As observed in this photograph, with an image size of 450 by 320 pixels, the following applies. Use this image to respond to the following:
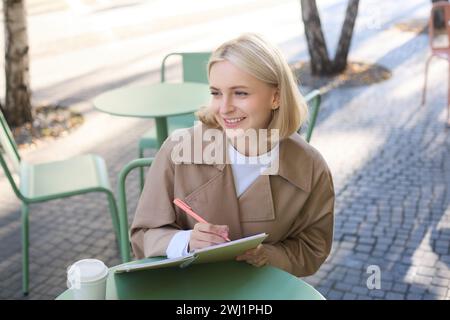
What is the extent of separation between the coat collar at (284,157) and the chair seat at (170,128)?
219cm

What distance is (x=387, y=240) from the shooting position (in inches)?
156

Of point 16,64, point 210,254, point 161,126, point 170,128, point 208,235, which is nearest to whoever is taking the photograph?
point 210,254

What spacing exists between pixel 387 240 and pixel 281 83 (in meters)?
2.40

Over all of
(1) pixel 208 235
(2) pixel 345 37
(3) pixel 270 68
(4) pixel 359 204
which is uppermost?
(3) pixel 270 68

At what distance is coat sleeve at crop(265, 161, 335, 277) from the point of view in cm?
198

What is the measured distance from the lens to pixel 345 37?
798 centimetres

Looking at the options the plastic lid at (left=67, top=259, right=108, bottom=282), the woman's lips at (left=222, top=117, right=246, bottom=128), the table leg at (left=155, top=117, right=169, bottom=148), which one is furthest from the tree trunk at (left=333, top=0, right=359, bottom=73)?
the plastic lid at (left=67, top=259, right=108, bottom=282)

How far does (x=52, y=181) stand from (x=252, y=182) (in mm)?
2015

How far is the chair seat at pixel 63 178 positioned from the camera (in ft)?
11.3

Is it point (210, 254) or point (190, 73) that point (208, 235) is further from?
point (190, 73)

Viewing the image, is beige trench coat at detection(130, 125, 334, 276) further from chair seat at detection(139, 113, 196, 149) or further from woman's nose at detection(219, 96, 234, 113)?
chair seat at detection(139, 113, 196, 149)

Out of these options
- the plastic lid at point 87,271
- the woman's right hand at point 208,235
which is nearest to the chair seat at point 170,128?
the woman's right hand at point 208,235

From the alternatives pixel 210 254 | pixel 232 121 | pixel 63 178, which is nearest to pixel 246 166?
pixel 232 121

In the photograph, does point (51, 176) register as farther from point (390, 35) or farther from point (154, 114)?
point (390, 35)
